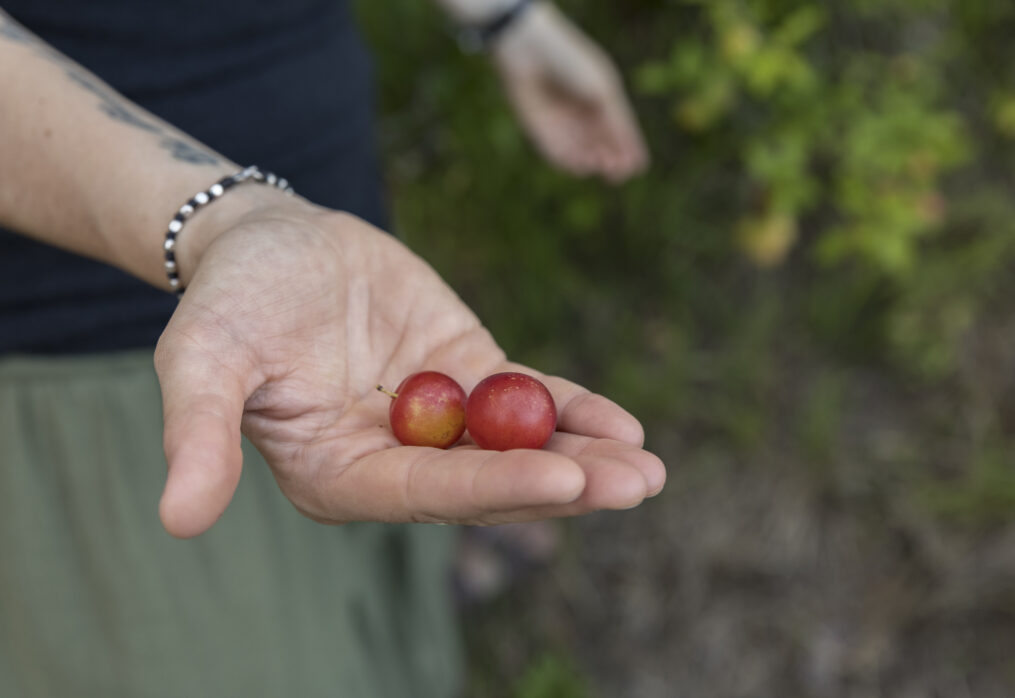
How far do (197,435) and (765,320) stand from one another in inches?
118

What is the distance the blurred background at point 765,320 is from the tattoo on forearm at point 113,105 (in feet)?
6.30

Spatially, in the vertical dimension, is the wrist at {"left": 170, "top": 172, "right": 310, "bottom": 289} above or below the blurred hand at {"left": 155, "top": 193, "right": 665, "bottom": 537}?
above

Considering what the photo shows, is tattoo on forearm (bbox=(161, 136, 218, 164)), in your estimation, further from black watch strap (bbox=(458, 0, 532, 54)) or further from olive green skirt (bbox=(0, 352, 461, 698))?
black watch strap (bbox=(458, 0, 532, 54))

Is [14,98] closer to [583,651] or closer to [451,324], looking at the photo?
[451,324]

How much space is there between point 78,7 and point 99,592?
1.40 metres

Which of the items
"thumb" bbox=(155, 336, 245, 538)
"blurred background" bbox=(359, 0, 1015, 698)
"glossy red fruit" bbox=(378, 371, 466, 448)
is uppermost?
"thumb" bbox=(155, 336, 245, 538)

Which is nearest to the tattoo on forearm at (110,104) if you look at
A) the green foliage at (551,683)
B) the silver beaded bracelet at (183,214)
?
the silver beaded bracelet at (183,214)

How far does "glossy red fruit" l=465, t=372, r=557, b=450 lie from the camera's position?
1574 millimetres

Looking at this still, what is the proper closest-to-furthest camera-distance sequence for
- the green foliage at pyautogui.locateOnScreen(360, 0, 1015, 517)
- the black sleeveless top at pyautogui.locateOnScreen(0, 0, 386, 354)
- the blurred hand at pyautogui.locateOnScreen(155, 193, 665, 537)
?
1. the blurred hand at pyautogui.locateOnScreen(155, 193, 665, 537)
2. the black sleeveless top at pyautogui.locateOnScreen(0, 0, 386, 354)
3. the green foliage at pyautogui.locateOnScreen(360, 0, 1015, 517)

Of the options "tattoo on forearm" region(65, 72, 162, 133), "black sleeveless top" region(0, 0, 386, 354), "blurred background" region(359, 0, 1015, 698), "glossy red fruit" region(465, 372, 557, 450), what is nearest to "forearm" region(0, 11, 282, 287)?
"tattoo on forearm" region(65, 72, 162, 133)

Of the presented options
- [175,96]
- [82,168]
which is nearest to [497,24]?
[175,96]

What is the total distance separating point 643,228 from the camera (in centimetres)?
389

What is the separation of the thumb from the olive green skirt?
0.83m

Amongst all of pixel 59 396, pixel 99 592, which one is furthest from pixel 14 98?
pixel 99 592
